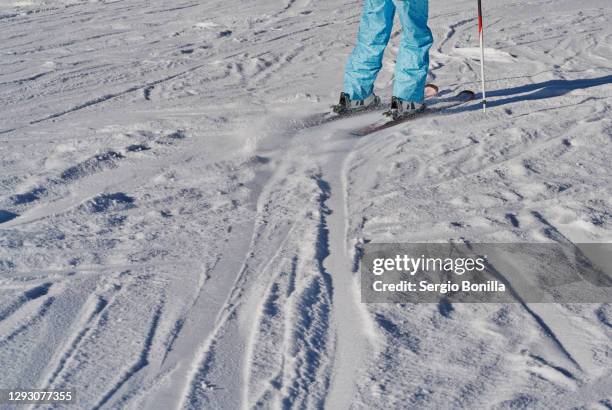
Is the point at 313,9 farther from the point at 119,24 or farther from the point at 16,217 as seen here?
the point at 16,217

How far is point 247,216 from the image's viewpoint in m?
4.48

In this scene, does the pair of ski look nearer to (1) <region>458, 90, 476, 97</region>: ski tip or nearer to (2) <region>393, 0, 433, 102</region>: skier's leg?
(1) <region>458, 90, 476, 97</region>: ski tip

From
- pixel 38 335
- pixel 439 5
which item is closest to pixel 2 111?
pixel 38 335

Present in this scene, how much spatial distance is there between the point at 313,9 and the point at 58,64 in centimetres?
387

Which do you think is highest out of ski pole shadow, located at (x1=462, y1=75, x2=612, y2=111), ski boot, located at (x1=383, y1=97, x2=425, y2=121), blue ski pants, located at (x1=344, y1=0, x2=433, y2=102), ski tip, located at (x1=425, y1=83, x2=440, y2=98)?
blue ski pants, located at (x1=344, y1=0, x2=433, y2=102)

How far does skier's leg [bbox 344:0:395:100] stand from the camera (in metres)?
6.11

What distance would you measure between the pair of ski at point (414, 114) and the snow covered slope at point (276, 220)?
11cm

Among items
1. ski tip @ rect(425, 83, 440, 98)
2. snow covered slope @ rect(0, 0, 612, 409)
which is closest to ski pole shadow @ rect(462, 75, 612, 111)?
snow covered slope @ rect(0, 0, 612, 409)

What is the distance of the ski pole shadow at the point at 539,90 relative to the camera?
255 inches

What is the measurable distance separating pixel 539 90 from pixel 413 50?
4.40 feet

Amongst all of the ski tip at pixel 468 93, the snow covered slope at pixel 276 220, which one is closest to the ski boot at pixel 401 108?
the snow covered slope at pixel 276 220

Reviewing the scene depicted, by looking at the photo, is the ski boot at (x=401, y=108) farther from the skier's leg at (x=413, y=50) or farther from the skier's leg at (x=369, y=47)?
the skier's leg at (x=369, y=47)

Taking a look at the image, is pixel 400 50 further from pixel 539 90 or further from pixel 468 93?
pixel 539 90

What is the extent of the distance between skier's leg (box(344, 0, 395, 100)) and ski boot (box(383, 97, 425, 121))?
0.34m
